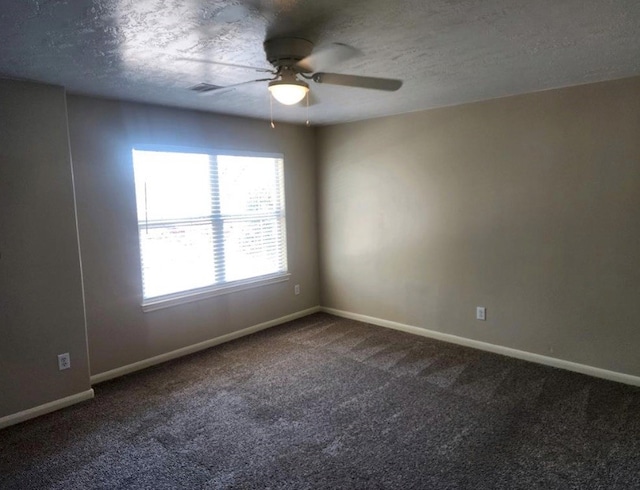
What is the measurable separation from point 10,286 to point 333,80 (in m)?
2.58

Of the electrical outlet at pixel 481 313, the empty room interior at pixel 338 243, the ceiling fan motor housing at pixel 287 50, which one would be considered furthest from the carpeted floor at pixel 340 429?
the ceiling fan motor housing at pixel 287 50

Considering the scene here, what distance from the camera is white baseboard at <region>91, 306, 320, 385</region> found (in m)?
3.58

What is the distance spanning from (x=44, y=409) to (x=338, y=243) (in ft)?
11.0

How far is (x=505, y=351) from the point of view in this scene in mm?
3896

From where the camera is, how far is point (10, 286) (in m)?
2.87

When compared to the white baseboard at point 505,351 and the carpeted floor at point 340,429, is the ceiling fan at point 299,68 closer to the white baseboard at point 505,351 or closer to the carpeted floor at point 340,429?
the carpeted floor at point 340,429

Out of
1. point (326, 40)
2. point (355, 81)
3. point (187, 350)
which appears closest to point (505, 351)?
point (355, 81)

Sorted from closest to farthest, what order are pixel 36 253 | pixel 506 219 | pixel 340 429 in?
pixel 340 429
pixel 36 253
pixel 506 219

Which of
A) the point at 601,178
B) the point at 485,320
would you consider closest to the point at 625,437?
the point at 485,320

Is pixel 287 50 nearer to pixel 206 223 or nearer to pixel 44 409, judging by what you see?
pixel 206 223

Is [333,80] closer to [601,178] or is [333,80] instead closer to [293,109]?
[293,109]

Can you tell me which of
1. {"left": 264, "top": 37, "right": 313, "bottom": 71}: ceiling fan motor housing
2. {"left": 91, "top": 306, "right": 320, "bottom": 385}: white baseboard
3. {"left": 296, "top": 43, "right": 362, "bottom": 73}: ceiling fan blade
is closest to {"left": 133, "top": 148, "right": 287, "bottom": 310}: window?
{"left": 91, "top": 306, "right": 320, "bottom": 385}: white baseboard

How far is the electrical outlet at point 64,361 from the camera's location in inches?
122

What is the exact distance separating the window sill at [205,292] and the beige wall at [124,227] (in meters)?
0.05
